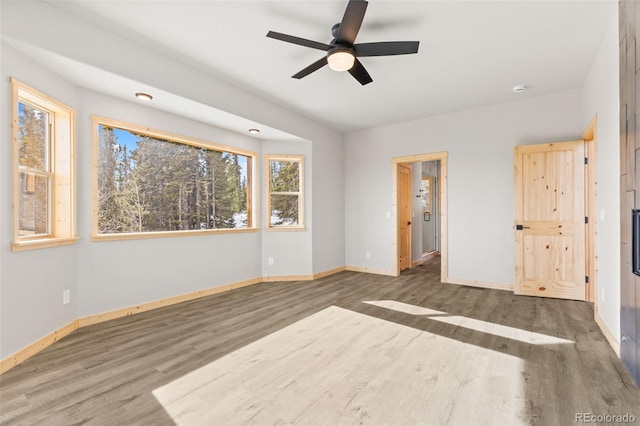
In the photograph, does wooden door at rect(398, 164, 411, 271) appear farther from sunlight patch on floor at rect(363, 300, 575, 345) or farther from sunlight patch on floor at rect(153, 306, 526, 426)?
sunlight patch on floor at rect(153, 306, 526, 426)

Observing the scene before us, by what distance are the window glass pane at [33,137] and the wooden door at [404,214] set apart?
5.27 meters

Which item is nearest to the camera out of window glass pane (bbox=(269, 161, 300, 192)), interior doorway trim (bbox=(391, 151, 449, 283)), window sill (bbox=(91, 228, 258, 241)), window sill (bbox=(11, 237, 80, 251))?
window sill (bbox=(11, 237, 80, 251))

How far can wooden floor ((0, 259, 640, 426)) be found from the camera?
1.81 m

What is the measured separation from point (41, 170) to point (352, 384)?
3.40 metres

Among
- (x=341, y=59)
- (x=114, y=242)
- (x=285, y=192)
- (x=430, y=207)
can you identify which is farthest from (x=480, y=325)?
(x=430, y=207)

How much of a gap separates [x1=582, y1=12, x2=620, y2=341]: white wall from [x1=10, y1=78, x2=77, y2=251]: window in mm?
4988

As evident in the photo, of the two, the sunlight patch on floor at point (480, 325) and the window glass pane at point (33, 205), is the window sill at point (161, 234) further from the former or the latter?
the sunlight patch on floor at point (480, 325)

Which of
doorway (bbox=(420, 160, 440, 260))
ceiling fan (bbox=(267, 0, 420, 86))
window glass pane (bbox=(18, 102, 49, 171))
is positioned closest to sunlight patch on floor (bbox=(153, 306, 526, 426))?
window glass pane (bbox=(18, 102, 49, 171))

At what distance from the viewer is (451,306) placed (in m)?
3.86

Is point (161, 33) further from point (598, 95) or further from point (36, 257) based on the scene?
point (598, 95)

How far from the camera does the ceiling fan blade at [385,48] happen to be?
251cm

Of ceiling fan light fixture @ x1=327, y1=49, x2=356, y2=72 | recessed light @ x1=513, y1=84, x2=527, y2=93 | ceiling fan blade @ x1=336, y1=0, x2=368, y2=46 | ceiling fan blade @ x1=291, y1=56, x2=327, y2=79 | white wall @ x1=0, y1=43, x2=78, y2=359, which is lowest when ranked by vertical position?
white wall @ x1=0, y1=43, x2=78, y2=359

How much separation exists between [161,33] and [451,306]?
14.5 ft

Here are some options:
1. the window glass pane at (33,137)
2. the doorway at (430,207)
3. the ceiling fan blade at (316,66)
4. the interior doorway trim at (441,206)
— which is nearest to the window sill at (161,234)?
the window glass pane at (33,137)
